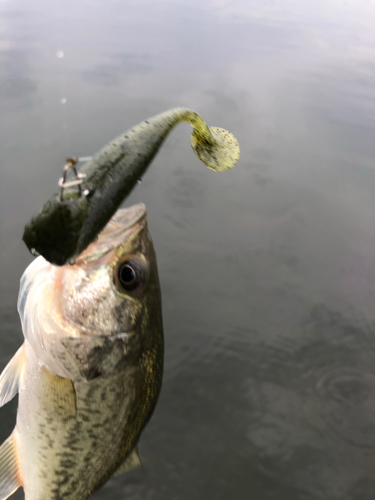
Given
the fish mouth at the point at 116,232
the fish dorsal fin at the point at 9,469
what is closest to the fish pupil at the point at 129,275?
the fish mouth at the point at 116,232

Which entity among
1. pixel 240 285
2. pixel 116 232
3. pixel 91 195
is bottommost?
pixel 240 285

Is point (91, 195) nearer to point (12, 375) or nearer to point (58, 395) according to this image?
point (58, 395)

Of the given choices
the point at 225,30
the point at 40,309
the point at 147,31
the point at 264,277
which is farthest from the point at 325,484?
the point at 225,30

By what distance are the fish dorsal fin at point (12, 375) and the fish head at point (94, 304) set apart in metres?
0.36

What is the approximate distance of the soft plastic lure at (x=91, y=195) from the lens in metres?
0.98

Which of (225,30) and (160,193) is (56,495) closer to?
(160,193)

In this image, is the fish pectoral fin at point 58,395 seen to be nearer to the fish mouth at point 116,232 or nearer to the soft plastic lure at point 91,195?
the fish mouth at point 116,232

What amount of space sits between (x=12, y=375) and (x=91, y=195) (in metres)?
1.41

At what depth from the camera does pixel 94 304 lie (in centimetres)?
148

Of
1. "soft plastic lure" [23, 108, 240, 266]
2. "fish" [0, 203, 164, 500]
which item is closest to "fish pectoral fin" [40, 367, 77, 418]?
"fish" [0, 203, 164, 500]

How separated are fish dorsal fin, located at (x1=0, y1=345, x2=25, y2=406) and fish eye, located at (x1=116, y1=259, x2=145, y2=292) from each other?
80 centimetres

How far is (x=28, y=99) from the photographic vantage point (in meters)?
6.46

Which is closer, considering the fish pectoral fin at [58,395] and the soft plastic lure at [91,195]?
the soft plastic lure at [91,195]

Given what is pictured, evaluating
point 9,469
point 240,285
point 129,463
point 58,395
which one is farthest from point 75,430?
point 240,285
